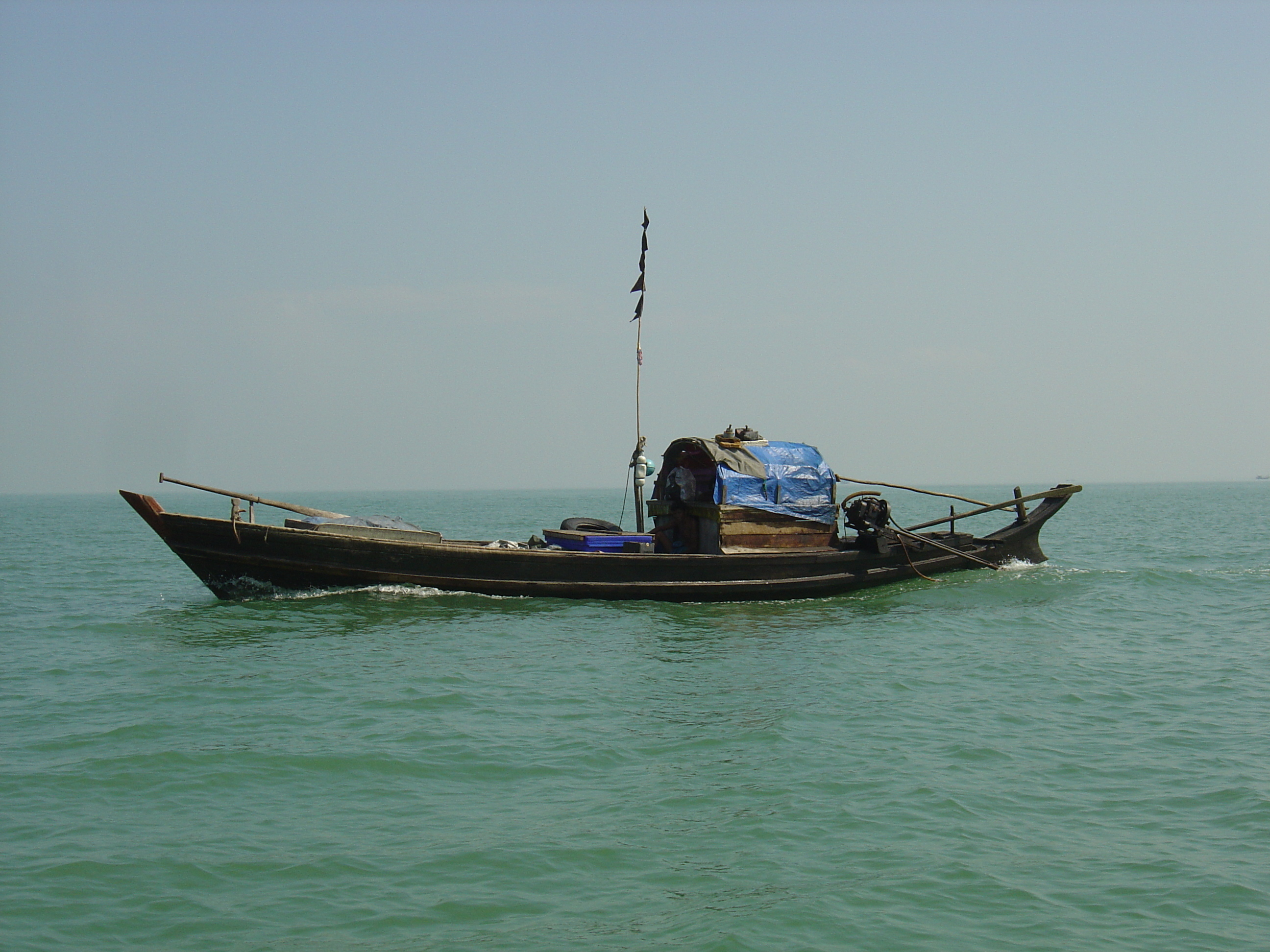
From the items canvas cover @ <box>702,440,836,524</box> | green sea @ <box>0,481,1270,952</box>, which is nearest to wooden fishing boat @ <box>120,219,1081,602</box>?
canvas cover @ <box>702,440,836,524</box>

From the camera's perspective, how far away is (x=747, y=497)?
17406 millimetres

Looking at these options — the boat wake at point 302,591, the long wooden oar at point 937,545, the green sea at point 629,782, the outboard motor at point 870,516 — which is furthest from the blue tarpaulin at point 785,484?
the boat wake at point 302,591

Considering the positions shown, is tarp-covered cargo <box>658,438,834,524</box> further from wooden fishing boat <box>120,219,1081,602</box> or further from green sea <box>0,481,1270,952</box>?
green sea <box>0,481,1270,952</box>

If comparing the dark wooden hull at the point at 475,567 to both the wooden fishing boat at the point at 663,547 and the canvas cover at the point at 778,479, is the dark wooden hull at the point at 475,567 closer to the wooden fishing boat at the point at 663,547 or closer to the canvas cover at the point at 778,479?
the wooden fishing boat at the point at 663,547

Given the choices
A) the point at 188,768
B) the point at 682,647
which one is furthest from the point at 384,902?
the point at 682,647

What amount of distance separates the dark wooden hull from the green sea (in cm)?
61

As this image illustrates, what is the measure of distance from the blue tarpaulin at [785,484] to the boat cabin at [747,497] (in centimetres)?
1

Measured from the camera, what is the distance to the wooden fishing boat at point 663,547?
643 inches

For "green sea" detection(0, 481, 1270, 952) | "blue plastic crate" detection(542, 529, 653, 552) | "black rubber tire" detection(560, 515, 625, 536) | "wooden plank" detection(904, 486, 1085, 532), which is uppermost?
"wooden plank" detection(904, 486, 1085, 532)

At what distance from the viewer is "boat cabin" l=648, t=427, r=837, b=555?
17359mm

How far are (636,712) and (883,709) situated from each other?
2.74 metres

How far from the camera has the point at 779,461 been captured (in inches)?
701

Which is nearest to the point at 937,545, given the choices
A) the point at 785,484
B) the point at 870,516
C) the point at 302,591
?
the point at 870,516

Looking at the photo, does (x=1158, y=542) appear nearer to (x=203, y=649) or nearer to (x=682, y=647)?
(x=682, y=647)
